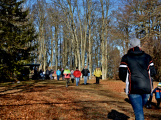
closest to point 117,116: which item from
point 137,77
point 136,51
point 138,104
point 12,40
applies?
point 138,104

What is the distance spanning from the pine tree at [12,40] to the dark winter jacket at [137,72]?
17433mm

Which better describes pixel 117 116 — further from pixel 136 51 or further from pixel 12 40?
pixel 12 40

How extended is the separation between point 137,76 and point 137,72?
0.08 metres

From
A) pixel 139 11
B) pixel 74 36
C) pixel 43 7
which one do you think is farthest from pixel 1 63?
pixel 43 7

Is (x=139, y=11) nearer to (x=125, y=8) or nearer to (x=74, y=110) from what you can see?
(x=125, y=8)

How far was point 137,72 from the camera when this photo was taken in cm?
347

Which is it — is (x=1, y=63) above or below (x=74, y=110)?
above

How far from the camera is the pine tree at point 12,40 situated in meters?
19.2

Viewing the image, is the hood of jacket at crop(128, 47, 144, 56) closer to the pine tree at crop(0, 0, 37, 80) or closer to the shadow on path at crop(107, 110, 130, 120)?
the shadow on path at crop(107, 110, 130, 120)

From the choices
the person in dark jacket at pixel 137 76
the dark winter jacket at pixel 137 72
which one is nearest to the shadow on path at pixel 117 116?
the person in dark jacket at pixel 137 76

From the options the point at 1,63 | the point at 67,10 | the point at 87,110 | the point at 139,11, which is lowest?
the point at 87,110

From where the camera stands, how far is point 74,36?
88.4 feet

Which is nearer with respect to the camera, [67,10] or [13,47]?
[13,47]

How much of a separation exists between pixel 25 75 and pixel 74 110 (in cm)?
1612
